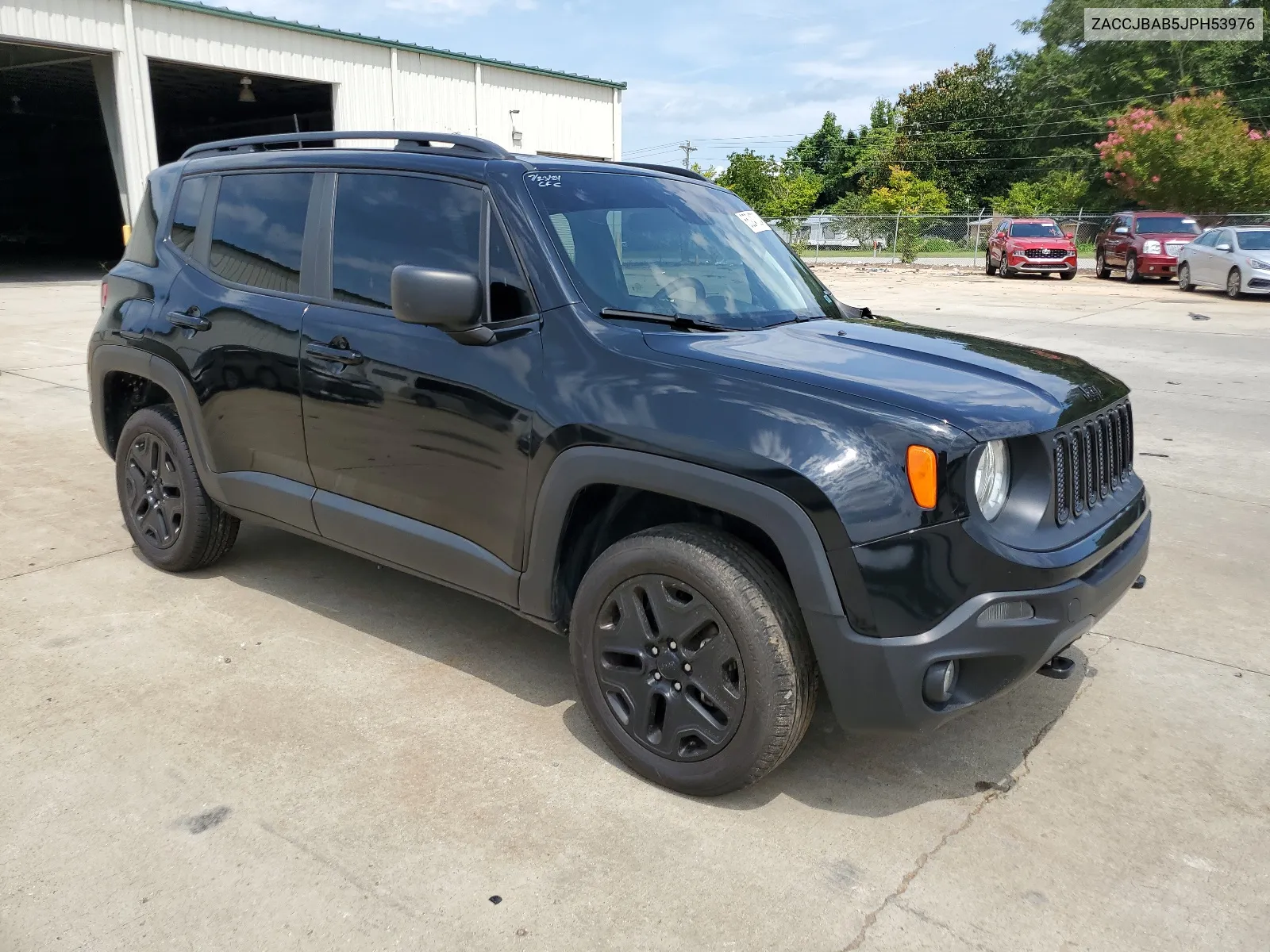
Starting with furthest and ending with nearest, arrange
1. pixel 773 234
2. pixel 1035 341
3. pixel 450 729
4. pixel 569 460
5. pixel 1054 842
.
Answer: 1. pixel 1035 341
2. pixel 773 234
3. pixel 450 729
4. pixel 569 460
5. pixel 1054 842

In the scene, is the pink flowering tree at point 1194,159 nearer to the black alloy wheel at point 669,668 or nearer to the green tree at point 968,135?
the green tree at point 968,135

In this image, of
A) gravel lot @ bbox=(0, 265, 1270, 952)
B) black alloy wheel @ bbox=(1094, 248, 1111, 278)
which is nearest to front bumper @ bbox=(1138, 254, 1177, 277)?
black alloy wheel @ bbox=(1094, 248, 1111, 278)

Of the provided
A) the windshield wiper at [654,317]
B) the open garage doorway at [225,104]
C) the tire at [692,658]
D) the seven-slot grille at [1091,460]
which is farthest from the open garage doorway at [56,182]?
the seven-slot grille at [1091,460]

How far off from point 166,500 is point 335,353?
5.00ft

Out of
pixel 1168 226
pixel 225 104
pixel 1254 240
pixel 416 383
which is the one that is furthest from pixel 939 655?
pixel 225 104

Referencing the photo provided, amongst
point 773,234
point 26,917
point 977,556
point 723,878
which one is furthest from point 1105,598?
point 26,917

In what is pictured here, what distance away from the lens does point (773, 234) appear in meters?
4.29

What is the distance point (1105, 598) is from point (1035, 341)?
37.6ft

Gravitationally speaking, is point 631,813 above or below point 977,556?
below

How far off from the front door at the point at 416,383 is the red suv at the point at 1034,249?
86.4 feet

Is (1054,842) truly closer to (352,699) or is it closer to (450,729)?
(450,729)

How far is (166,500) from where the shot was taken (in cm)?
469

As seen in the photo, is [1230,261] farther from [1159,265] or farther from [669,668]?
[669,668]

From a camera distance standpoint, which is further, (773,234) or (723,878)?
(773,234)
